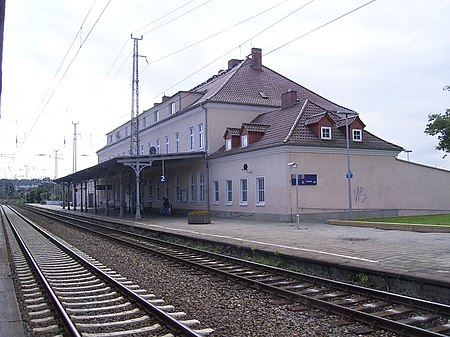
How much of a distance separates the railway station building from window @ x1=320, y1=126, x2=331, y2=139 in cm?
6

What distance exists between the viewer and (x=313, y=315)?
7008 millimetres

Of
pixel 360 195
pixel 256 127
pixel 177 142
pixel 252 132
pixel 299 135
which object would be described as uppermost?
pixel 177 142

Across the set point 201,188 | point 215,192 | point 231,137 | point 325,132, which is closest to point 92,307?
point 325,132

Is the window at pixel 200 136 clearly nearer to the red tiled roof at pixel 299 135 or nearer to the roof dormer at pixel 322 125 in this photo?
the red tiled roof at pixel 299 135

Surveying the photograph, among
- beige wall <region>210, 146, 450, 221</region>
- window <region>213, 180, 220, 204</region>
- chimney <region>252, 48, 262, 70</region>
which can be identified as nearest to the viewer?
beige wall <region>210, 146, 450, 221</region>

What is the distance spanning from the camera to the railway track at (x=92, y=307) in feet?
20.4

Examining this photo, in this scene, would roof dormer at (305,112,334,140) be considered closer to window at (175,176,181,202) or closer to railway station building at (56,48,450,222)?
railway station building at (56,48,450,222)

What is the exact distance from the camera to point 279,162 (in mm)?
25000

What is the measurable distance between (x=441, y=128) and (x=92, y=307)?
3733cm

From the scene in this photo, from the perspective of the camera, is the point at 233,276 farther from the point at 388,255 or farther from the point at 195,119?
the point at 195,119

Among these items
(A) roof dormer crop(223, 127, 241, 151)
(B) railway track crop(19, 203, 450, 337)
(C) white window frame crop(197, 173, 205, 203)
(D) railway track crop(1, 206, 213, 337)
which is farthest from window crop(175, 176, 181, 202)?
(B) railway track crop(19, 203, 450, 337)

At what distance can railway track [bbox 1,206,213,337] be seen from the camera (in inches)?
244

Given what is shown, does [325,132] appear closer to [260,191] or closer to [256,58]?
[260,191]

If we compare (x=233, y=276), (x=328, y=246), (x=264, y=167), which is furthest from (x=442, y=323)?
(x=264, y=167)
